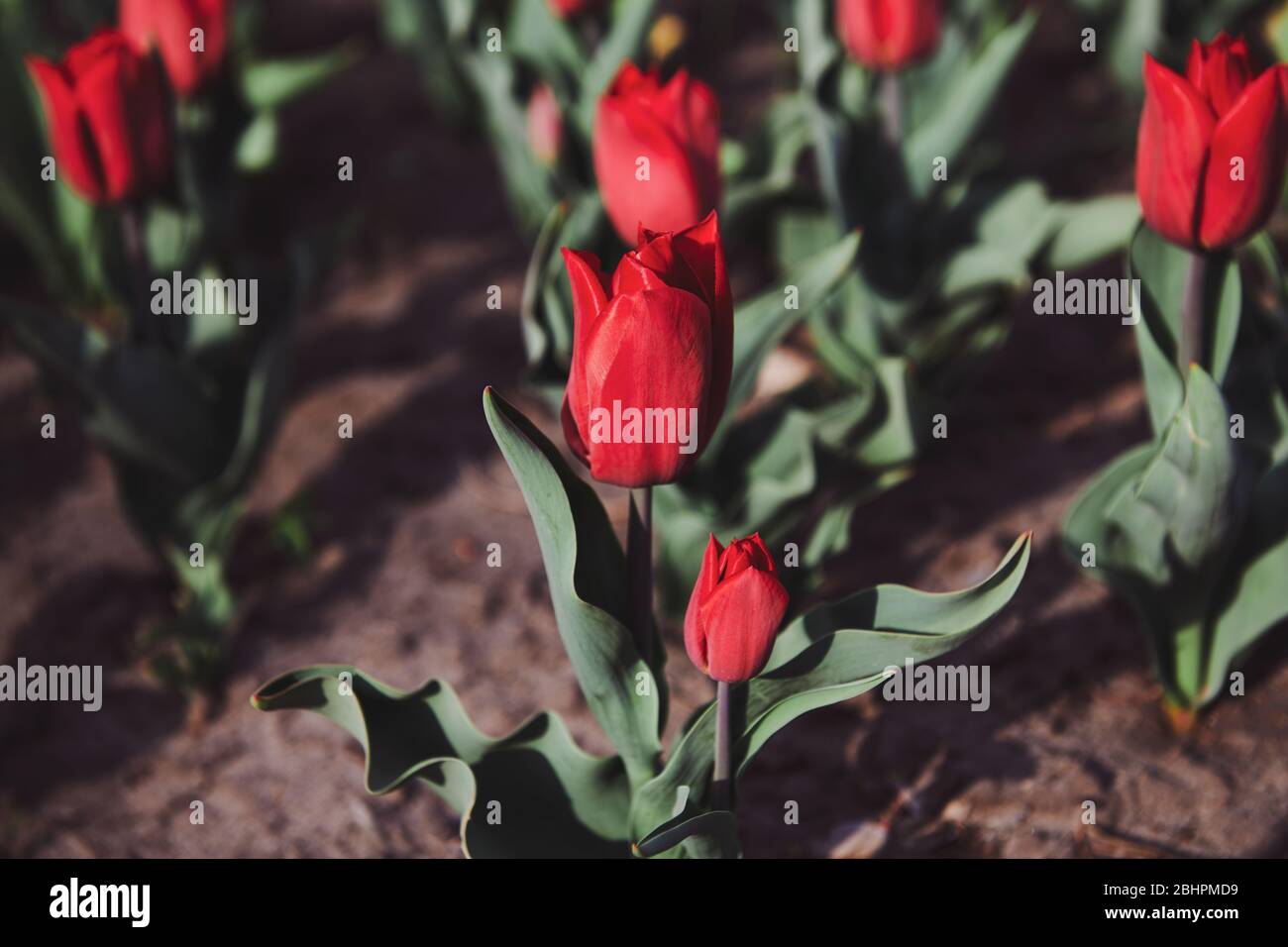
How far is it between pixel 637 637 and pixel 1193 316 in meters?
0.84

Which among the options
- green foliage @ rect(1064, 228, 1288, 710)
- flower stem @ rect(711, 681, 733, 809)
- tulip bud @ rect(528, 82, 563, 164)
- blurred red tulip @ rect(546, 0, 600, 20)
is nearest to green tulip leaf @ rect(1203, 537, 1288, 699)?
green foliage @ rect(1064, 228, 1288, 710)

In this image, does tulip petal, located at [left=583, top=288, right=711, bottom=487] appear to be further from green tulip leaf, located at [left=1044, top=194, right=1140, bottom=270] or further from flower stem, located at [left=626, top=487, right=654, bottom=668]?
green tulip leaf, located at [left=1044, top=194, right=1140, bottom=270]

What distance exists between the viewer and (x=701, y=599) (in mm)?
1442

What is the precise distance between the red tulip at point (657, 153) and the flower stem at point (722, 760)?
2.13ft

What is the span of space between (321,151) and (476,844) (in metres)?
2.63

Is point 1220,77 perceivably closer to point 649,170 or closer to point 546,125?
point 649,170

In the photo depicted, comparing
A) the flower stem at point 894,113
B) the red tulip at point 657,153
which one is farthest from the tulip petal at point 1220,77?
the flower stem at point 894,113

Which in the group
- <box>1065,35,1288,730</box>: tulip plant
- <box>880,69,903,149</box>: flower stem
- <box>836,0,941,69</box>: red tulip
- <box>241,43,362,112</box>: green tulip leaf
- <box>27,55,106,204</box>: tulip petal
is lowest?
<box>1065,35,1288,730</box>: tulip plant

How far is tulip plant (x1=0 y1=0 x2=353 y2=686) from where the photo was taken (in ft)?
6.97

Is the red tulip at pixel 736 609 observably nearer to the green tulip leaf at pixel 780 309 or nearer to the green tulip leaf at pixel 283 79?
Answer: the green tulip leaf at pixel 780 309

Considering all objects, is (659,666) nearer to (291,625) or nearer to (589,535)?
(589,535)

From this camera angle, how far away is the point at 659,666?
1.72 metres

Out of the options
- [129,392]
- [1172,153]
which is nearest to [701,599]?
[1172,153]
